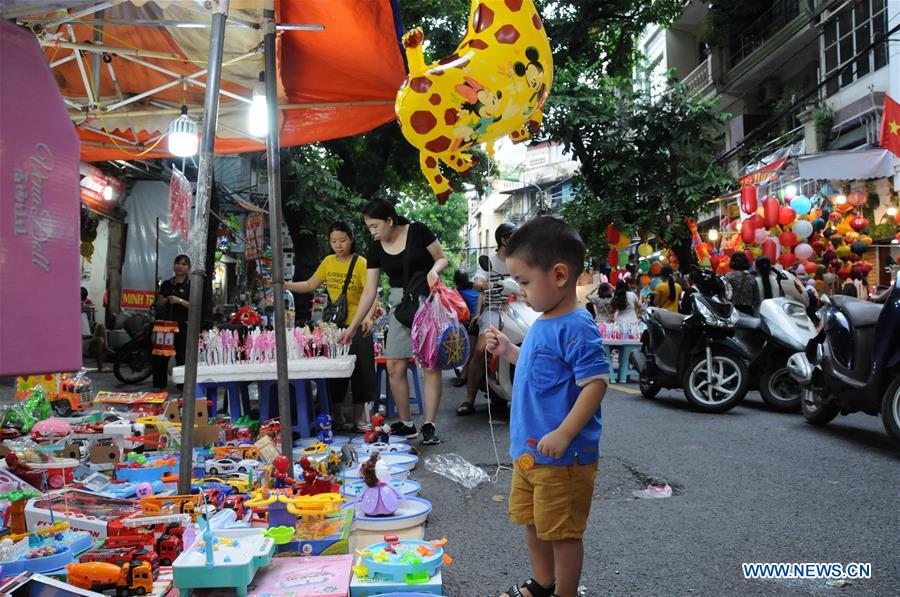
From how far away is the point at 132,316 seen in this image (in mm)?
11633

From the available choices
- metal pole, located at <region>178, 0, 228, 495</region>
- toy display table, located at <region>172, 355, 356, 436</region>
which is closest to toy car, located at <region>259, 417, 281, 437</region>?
toy display table, located at <region>172, 355, 356, 436</region>

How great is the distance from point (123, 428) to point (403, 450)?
183 cm

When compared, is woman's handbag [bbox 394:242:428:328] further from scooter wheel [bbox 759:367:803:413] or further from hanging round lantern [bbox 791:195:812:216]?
hanging round lantern [bbox 791:195:812:216]

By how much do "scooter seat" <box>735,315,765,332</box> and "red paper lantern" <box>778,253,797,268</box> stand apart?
20.8ft

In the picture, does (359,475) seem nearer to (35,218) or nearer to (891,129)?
(35,218)

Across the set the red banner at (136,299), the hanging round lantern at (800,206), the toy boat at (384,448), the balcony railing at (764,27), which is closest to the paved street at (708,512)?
the toy boat at (384,448)

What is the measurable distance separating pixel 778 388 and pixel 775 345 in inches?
18.7

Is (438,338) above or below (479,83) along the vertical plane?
below

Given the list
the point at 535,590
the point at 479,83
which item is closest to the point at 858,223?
the point at 479,83

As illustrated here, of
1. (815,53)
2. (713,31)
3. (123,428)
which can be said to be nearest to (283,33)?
(123,428)

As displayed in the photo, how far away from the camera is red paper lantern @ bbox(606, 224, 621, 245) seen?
13.0m

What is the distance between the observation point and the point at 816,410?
5875 millimetres

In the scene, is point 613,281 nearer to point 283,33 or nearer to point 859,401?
point 859,401

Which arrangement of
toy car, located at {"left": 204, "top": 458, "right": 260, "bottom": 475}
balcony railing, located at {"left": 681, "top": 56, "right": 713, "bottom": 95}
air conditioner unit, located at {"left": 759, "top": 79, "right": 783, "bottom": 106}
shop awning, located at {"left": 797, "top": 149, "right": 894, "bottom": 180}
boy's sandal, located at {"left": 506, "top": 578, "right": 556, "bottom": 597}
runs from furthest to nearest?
1. balcony railing, located at {"left": 681, "top": 56, "right": 713, "bottom": 95}
2. air conditioner unit, located at {"left": 759, "top": 79, "right": 783, "bottom": 106}
3. shop awning, located at {"left": 797, "top": 149, "right": 894, "bottom": 180}
4. toy car, located at {"left": 204, "top": 458, "right": 260, "bottom": 475}
5. boy's sandal, located at {"left": 506, "top": 578, "right": 556, "bottom": 597}
